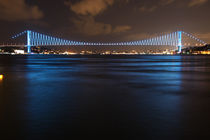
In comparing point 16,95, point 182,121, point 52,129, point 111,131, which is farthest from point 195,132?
point 16,95

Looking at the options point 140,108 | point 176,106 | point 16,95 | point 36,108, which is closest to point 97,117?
point 140,108

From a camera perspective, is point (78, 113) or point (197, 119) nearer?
point (197, 119)

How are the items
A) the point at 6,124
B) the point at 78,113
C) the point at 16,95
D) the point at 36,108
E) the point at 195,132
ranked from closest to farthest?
the point at 195,132
the point at 6,124
the point at 78,113
the point at 36,108
the point at 16,95

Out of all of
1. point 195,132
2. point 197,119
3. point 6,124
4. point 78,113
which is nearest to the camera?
point 195,132

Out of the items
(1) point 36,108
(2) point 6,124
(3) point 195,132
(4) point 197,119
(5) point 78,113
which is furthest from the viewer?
(1) point 36,108

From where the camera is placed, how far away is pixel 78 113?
5910 mm

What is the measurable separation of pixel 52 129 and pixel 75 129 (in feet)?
1.32

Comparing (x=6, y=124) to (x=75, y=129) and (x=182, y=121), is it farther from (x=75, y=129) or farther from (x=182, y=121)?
(x=182, y=121)

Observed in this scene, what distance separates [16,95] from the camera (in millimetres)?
8531

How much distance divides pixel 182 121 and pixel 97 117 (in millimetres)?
1726

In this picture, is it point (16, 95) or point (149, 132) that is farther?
point (16, 95)

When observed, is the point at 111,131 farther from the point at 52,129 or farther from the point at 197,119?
the point at 197,119

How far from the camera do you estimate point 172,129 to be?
4.70 metres

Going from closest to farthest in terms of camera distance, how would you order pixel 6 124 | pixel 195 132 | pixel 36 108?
pixel 195 132, pixel 6 124, pixel 36 108
